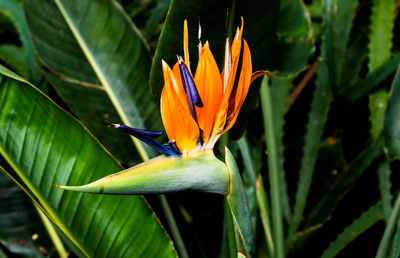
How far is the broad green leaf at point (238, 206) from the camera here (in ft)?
1.11

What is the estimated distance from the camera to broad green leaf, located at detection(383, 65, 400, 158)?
578 millimetres

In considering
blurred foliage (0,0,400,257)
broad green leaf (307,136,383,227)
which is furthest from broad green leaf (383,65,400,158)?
broad green leaf (307,136,383,227)

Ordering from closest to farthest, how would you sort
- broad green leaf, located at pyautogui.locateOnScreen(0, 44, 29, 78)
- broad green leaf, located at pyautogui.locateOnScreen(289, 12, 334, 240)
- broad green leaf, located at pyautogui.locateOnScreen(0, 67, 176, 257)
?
broad green leaf, located at pyautogui.locateOnScreen(0, 67, 176, 257), broad green leaf, located at pyautogui.locateOnScreen(289, 12, 334, 240), broad green leaf, located at pyautogui.locateOnScreen(0, 44, 29, 78)

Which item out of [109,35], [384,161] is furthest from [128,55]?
[384,161]

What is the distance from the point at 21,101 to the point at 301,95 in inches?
33.5

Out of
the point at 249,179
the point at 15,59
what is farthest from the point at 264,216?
the point at 15,59

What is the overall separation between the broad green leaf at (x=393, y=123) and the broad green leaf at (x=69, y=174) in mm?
375

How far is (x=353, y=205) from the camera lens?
0.95 m

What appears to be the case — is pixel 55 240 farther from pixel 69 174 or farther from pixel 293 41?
pixel 293 41

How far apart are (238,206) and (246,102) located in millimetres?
229

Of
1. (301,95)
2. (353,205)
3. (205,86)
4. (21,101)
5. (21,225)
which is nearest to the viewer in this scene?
(205,86)

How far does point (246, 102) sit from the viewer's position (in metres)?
0.55

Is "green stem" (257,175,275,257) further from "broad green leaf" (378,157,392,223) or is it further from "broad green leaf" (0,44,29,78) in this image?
"broad green leaf" (0,44,29,78)

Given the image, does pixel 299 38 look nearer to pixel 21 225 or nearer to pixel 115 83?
pixel 115 83
